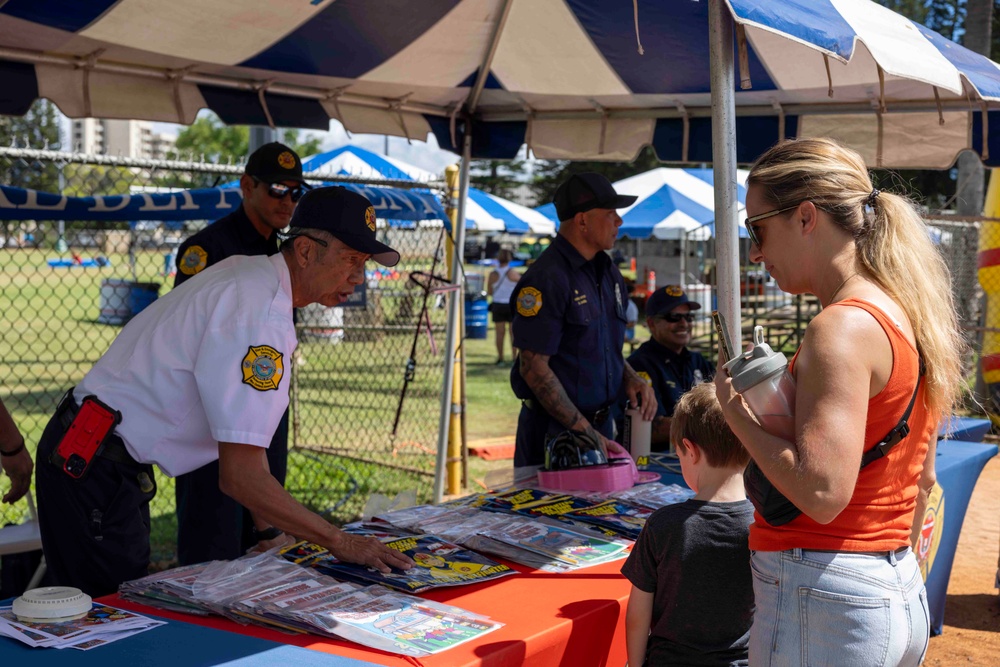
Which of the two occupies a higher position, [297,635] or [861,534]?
[861,534]

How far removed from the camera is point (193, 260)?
149 inches

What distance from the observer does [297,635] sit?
1.93 metres

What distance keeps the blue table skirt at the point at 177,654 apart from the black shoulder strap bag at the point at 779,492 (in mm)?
786

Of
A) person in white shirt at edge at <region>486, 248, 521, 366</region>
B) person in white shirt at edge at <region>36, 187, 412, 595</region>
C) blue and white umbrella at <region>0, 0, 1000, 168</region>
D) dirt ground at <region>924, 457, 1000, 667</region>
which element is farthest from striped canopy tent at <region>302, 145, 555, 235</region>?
person in white shirt at edge at <region>36, 187, 412, 595</region>

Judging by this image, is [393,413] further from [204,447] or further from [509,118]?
[204,447]

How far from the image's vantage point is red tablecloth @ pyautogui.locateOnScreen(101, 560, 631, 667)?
1.87 m

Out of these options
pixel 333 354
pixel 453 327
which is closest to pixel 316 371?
pixel 333 354

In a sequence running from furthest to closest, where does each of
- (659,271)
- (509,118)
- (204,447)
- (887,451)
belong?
(659,271)
(509,118)
(204,447)
(887,451)

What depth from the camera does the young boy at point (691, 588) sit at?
2096 mm

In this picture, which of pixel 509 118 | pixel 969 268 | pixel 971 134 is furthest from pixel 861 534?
pixel 969 268

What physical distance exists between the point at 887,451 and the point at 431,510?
1522 millimetres

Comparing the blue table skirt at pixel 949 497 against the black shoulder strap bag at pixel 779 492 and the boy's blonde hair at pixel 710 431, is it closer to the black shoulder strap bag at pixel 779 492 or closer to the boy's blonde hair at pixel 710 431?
the boy's blonde hair at pixel 710 431

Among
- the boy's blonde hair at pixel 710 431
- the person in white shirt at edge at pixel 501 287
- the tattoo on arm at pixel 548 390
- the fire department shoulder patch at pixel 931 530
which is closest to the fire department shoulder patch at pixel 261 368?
the boy's blonde hair at pixel 710 431

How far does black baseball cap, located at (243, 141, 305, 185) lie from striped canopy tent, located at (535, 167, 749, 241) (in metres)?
12.9
